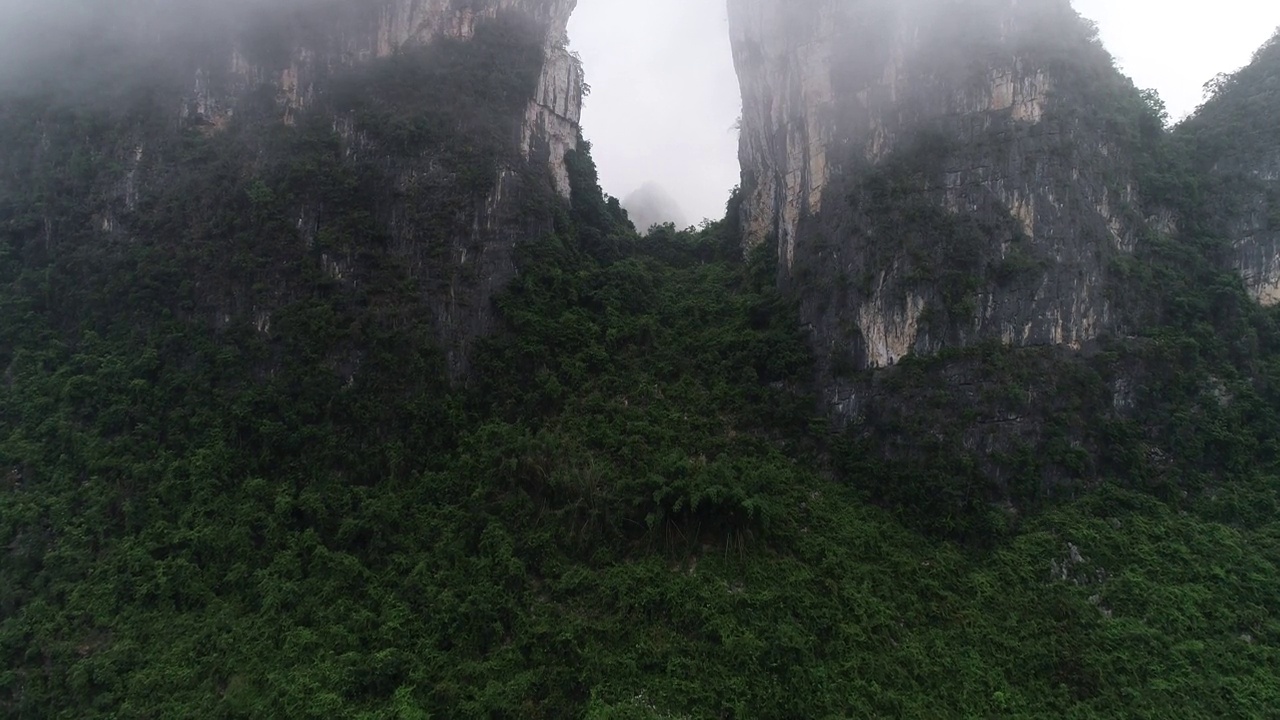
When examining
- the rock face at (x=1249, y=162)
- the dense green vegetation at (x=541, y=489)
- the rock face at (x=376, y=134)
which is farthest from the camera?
the rock face at (x=376, y=134)

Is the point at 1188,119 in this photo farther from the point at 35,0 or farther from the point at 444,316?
the point at 35,0

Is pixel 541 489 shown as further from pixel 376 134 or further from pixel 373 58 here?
pixel 373 58

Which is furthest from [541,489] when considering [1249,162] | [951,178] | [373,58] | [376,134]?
[1249,162]

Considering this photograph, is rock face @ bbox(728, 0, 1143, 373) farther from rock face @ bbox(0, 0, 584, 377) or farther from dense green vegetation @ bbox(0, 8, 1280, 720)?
rock face @ bbox(0, 0, 584, 377)

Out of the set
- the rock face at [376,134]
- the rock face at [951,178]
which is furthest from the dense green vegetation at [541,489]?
the rock face at [951,178]

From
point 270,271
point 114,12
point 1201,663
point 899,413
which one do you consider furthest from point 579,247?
point 1201,663

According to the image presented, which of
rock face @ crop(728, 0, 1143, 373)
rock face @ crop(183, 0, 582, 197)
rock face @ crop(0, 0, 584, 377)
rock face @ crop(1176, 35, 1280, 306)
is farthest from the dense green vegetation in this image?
rock face @ crop(183, 0, 582, 197)

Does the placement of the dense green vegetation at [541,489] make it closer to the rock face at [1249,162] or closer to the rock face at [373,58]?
the rock face at [1249,162]
